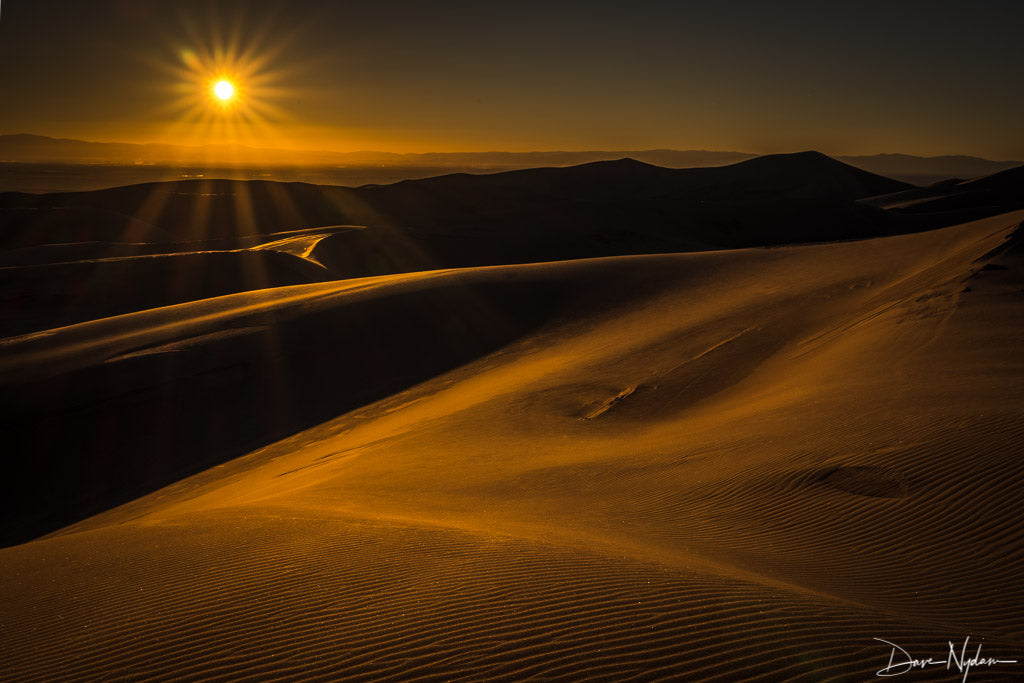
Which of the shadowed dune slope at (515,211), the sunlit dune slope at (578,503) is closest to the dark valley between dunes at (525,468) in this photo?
the sunlit dune slope at (578,503)

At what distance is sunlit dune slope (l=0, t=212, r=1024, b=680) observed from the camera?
→ 174 inches

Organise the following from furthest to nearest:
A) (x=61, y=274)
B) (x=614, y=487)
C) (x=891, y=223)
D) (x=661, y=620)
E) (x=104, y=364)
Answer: (x=891, y=223) < (x=61, y=274) < (x=104, y=364) < (x=614, y=487) < (x=661, y=620)

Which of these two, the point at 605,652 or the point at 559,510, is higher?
the point at 605,652

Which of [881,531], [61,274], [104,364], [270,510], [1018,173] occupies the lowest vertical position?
[881,531]

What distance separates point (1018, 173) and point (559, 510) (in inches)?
4417

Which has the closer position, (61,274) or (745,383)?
(745,383)

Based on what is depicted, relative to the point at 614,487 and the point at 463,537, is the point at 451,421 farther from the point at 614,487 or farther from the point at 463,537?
the point at 463,537

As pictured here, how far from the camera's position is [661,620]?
176 inches

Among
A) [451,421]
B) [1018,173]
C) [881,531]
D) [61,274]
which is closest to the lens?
[881,531]

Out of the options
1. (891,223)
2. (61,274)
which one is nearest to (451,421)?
(61,274)
